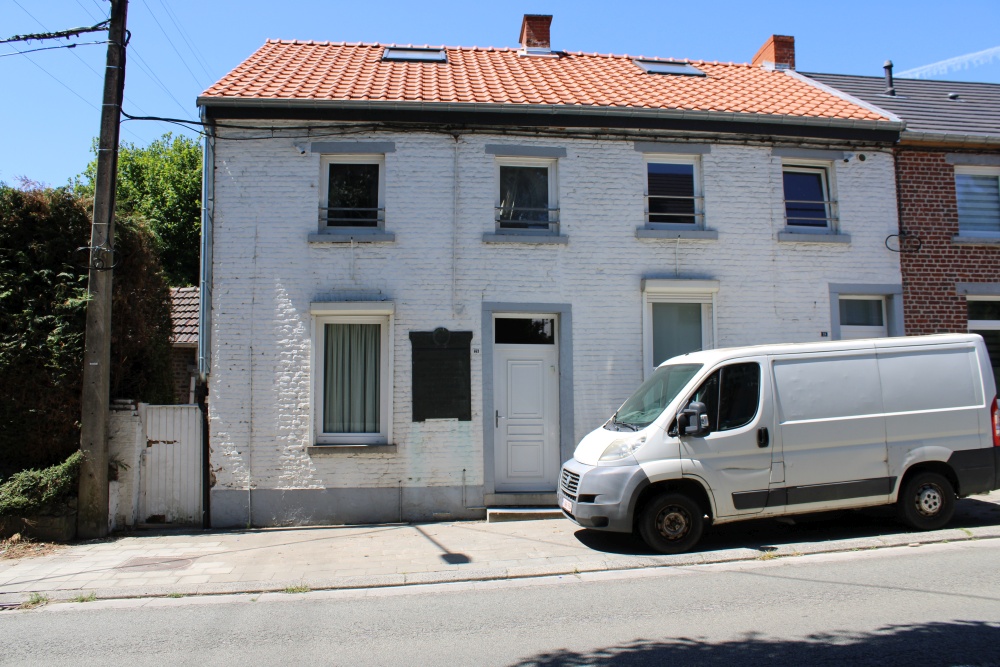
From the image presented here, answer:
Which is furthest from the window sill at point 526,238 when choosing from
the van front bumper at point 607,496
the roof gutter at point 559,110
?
the van front bumper at point 607,496

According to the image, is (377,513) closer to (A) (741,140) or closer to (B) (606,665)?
(B) (606,665)

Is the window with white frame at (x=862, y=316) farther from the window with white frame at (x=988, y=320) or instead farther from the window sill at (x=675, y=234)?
the window sill at (x=675, y=234)

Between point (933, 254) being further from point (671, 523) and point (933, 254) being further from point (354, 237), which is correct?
point (354, 237)

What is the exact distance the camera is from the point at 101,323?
338 inches

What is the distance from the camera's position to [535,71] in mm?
12000

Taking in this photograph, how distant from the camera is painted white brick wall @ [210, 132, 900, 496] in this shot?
30.8ft

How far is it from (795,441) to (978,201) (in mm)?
6761

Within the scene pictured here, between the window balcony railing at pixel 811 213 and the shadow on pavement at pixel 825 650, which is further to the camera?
the window balcony railing at pixel 811 213

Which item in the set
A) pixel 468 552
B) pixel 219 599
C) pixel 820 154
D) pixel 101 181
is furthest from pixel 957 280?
pixel 101 181

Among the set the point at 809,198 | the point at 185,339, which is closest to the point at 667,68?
the point at 809,198

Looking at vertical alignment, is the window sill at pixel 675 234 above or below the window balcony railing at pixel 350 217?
below

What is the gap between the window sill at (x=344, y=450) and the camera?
9.29 meters

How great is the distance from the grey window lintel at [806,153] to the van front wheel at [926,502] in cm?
518

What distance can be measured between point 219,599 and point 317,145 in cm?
613
